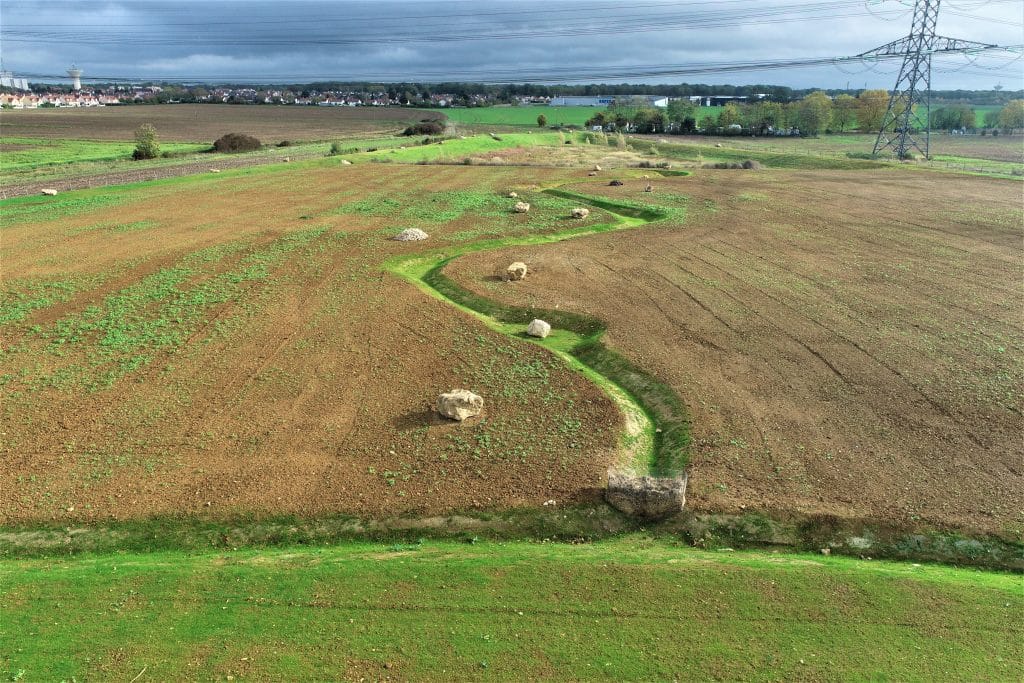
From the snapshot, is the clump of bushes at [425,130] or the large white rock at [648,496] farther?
the clump of bushes at [425,130]

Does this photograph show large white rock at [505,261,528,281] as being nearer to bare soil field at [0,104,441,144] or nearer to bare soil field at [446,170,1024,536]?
bare soil field at [446,170,1024,536]

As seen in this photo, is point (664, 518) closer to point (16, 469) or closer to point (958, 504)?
point (958, 504)

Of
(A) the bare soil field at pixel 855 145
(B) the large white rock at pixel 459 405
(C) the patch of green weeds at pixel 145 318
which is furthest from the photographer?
(A) the bare soil field at pixel 855 145

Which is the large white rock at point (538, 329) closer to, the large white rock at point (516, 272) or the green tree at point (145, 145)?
the large white rock at point (516, 272)

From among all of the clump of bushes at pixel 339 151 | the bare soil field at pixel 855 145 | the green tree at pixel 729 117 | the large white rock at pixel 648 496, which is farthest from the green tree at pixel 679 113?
the large white rock at pixel 648 496

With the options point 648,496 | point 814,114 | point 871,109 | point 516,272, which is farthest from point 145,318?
point 871,109

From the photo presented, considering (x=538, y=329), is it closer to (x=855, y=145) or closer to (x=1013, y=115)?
(x=855, y=145)
